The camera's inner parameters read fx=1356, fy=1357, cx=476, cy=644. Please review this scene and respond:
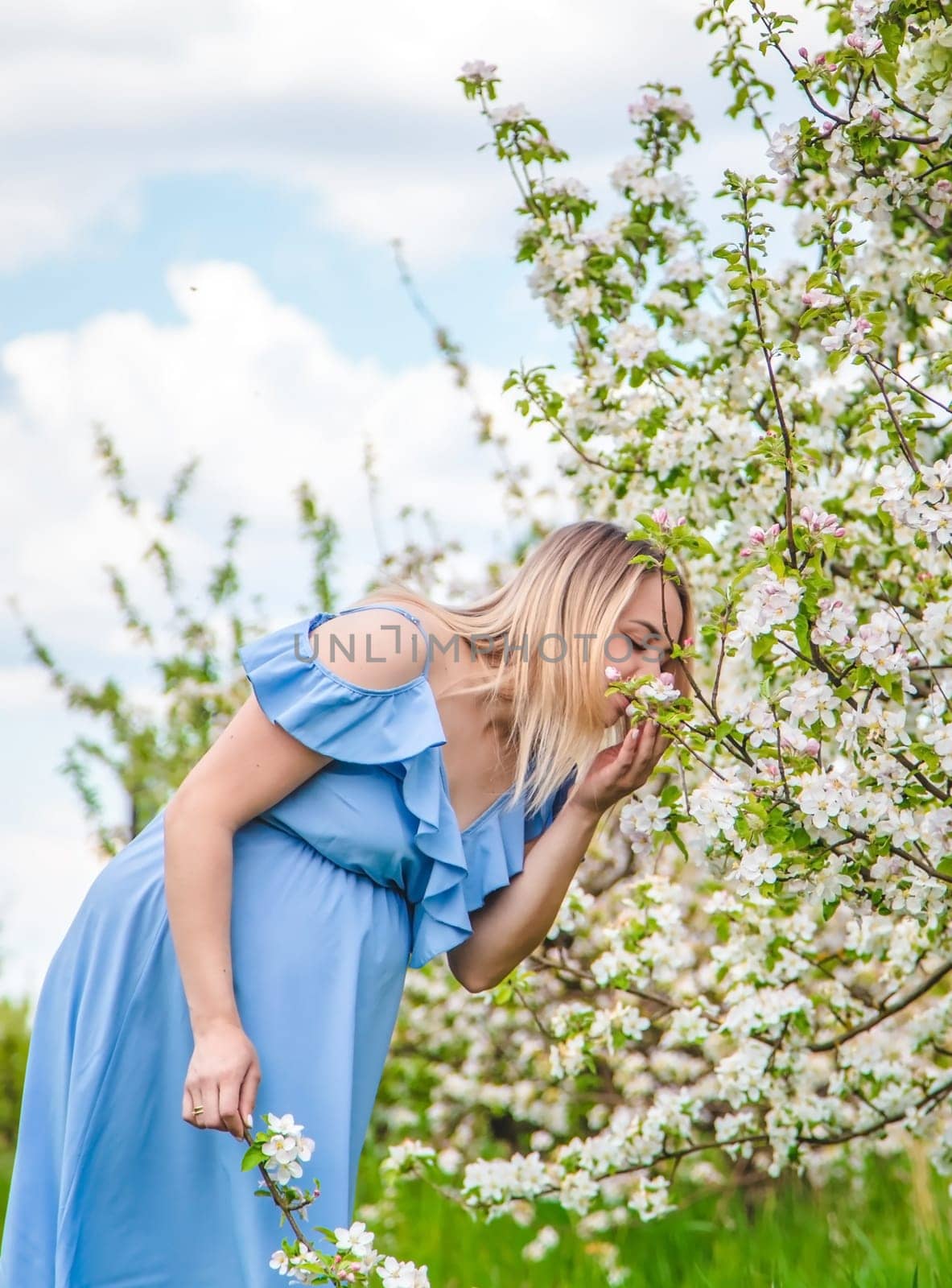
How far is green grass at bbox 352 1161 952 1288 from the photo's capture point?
3350 millimetres

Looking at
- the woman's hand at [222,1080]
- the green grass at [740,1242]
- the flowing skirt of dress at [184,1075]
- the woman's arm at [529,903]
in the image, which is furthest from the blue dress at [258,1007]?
the green grass at [740,1242]

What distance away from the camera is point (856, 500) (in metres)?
3.19

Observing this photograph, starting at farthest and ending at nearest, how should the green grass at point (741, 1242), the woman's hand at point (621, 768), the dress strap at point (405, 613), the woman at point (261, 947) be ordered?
the green grass at point (741, 1242)
the woman's hand at point (621, 768)
the dress strap at point (405, 613)
the woman at point (261, 947)

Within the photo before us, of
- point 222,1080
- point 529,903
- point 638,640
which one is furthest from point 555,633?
point 222,1080

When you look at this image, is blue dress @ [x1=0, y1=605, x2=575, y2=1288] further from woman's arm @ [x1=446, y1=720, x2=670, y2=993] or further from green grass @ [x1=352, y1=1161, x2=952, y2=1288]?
green grass @ [x1=352, y1=1161, x2=952, y2=1288]

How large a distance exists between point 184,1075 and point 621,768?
85 cm

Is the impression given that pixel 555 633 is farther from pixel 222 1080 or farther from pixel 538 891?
pixel 222 1080

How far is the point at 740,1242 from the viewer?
393cm

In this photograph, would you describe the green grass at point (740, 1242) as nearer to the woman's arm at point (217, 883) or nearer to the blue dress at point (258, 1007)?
the blue dress at point (258, 1007)

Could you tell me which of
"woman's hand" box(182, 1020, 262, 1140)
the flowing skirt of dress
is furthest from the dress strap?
"woman's hand" box(182, 1020, 262, 1140)

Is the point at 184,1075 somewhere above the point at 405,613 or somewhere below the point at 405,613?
below

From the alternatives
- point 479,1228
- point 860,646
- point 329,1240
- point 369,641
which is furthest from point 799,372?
point 479,1228

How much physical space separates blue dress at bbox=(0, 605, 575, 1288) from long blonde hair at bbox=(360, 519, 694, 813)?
22 centimetres

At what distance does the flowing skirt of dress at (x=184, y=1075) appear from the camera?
201cm
